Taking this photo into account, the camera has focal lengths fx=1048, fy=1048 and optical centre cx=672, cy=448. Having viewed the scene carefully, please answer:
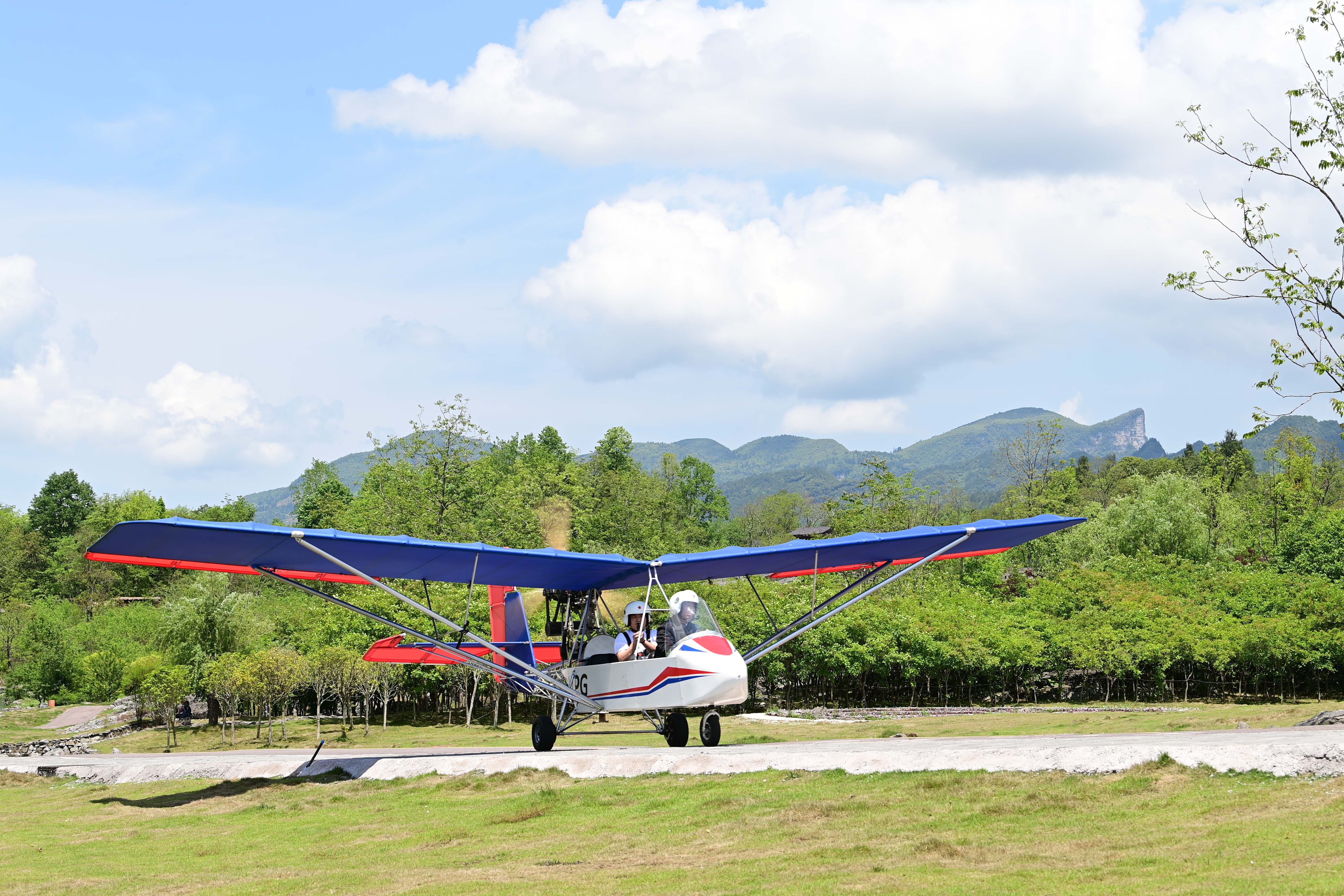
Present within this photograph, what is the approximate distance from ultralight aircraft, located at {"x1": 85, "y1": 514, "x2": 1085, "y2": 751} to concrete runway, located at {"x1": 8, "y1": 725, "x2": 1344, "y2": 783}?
4.11 feet

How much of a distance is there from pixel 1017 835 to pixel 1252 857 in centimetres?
247

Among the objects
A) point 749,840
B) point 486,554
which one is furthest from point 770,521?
point 749,840

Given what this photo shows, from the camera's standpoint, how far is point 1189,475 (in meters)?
134

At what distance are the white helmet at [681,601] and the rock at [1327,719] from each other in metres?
11.5

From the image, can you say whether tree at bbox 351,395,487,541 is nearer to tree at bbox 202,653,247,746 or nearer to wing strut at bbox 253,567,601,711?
tree at bbox 202,653,247,746

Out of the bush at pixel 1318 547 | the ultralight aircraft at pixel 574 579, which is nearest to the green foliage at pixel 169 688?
the ultralight aircraft at pixel 574 579

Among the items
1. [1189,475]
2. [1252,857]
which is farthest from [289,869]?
A: [1189,475]

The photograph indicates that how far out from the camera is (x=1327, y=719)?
2122 cm

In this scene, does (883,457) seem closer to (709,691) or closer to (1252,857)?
(709,691)

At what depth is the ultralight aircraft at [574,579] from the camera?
58.9 feet

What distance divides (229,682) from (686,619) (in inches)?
1197

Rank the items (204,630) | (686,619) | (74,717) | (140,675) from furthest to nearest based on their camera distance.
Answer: (74,717), (204,630), (140,675), (686,619)

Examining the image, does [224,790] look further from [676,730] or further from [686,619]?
[686,619]

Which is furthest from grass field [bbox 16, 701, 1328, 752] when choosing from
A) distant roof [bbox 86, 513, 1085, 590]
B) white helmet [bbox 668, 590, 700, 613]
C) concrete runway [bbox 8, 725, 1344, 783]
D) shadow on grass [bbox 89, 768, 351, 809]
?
shadow on grass [bbox 89, 768, 351, 809]
